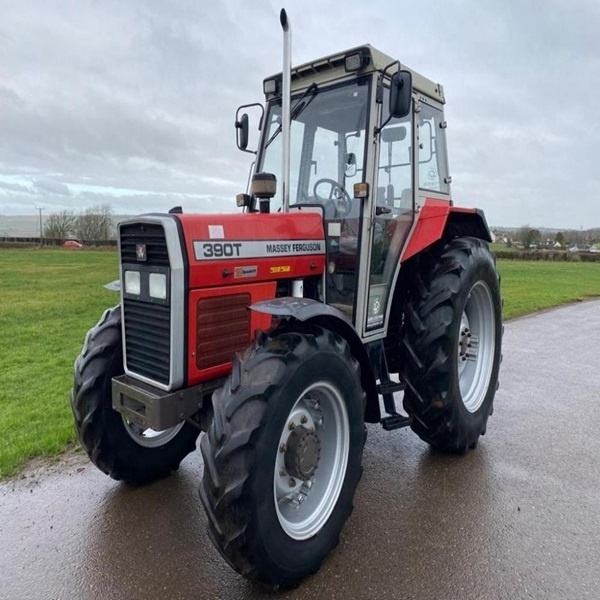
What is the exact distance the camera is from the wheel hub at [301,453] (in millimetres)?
2422

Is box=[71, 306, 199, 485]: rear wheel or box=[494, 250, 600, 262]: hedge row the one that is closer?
box=[71, 306, 199, 485]: rear wheel

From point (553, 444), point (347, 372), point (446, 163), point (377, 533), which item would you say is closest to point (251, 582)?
point (377, 533)

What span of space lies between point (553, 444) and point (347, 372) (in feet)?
Answer: 7.80

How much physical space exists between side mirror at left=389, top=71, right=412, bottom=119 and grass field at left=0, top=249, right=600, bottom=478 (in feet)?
10.9

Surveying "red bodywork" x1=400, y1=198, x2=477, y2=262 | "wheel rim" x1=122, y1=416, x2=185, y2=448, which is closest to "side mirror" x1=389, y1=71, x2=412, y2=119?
"red bodywork" x1=400, y1=198, x2=477, y2=262

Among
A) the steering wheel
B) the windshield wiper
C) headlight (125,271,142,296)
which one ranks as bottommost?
headlight (125,271,142,296)

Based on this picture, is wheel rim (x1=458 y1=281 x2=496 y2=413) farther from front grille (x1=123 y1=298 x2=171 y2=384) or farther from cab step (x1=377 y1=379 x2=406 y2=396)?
front grille (x1=123 y1=298 x2=171 y2=384)

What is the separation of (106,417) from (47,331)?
630 centimetres

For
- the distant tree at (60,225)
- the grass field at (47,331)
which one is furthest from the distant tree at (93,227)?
the grass field at (47,331)

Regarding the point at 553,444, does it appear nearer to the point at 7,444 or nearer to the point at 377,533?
the point at 377,533

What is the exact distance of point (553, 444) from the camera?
396 centimetres

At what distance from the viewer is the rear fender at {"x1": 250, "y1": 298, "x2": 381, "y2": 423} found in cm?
238

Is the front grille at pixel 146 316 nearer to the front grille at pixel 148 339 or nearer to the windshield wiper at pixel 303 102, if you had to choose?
the front grille at pixel 148 339

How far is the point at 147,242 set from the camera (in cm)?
246
